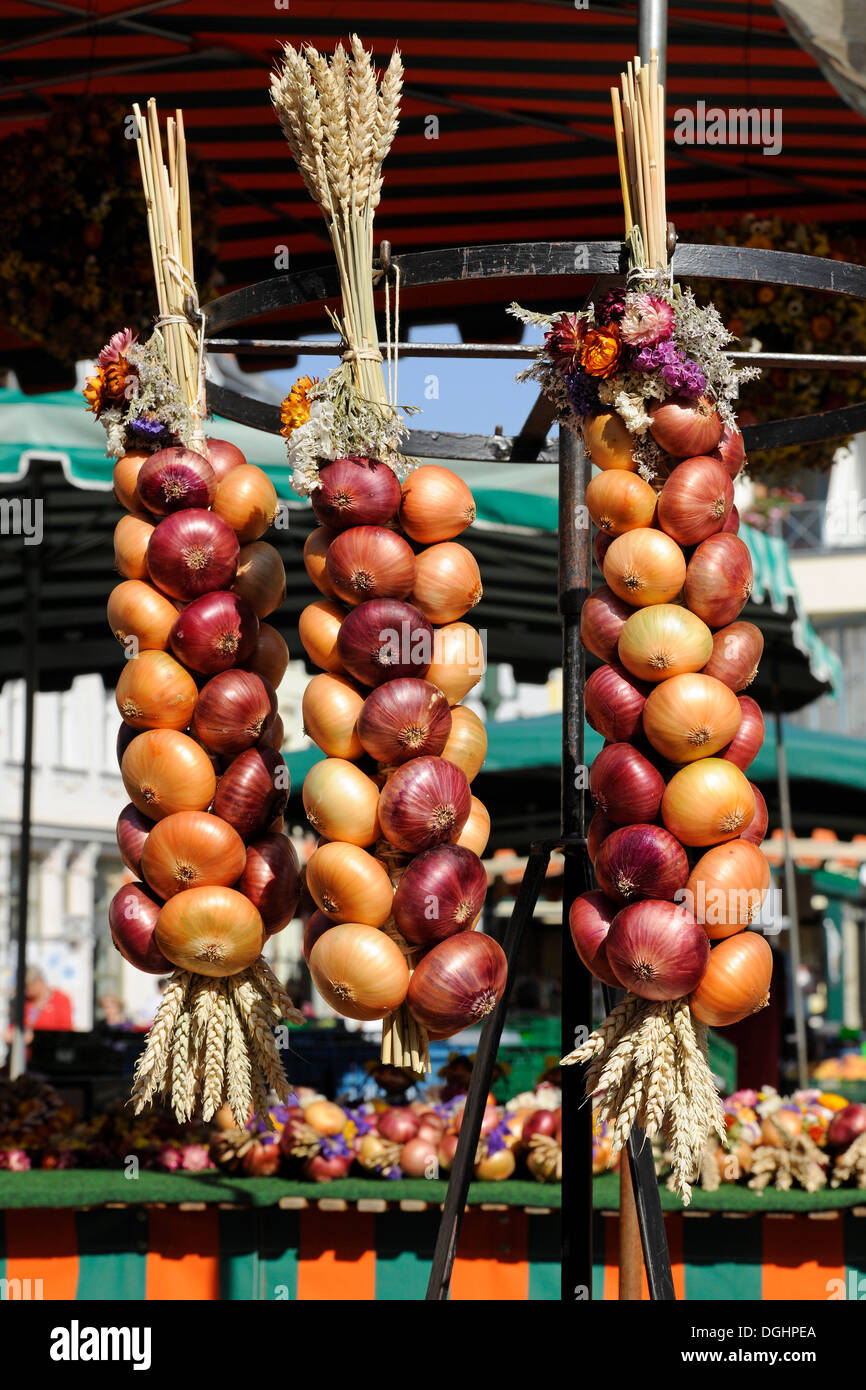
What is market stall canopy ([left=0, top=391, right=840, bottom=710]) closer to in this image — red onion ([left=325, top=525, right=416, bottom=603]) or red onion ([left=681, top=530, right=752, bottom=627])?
red onion ([left=325, top=525, right=416, bottom=603])

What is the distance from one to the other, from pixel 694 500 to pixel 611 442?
18 centimetres

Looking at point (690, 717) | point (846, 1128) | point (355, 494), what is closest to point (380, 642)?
point (355, 494)

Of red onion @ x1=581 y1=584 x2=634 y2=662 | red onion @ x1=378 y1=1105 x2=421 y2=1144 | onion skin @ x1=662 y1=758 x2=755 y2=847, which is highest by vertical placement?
red onion @ x1=581 y1=584 x2=634 y2=662

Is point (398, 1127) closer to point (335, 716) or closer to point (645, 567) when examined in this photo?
point (335, 716)

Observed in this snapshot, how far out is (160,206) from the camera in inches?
100.0

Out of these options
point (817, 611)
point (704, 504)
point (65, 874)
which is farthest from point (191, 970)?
point (817, 611)

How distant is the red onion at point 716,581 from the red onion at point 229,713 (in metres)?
0.72

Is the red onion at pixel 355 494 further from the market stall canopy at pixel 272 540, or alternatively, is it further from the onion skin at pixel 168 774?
the market stall canopy at pixel 272 540

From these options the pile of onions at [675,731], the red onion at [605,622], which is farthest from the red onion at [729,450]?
the red onion at [605,622]

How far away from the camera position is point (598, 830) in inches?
89.3

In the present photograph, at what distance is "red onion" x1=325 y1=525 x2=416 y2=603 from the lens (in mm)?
2227

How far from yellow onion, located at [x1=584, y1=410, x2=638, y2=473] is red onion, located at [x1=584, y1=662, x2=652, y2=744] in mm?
328

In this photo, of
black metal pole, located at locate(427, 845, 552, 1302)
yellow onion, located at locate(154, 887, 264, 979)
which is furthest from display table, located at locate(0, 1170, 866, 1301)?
yellow onion, located at locate(154, 887, 264, 979)

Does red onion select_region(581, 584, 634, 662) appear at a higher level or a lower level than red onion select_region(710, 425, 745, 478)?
lower
